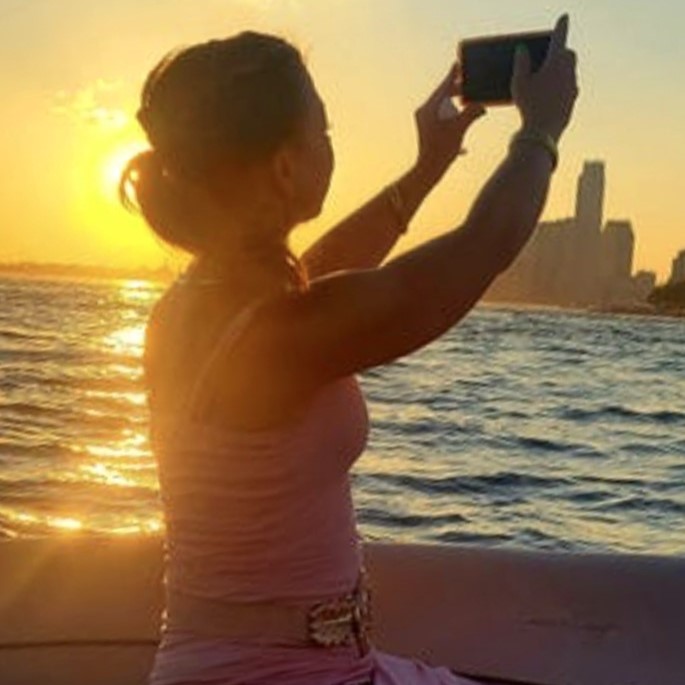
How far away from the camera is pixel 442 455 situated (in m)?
13.9

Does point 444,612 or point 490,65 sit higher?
point 490,65

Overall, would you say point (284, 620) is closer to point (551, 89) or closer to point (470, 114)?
point (551, 89)

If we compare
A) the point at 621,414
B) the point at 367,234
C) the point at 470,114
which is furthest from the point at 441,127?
the point at 621,414

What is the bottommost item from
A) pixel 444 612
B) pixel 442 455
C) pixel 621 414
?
pixel 621 414

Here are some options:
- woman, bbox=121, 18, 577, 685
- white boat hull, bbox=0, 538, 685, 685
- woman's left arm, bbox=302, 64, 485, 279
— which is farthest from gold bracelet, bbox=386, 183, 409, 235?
white boat hull, bbox=0, 538, 685, 685

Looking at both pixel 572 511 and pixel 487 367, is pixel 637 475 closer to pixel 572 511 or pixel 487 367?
pixel 572 511

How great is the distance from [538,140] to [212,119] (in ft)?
1.50

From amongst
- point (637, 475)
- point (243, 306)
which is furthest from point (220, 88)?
point (637, 475)

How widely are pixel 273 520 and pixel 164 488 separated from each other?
0.20 metres

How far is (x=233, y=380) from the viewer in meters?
2.31

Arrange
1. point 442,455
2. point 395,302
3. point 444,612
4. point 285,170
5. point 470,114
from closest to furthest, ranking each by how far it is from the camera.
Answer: point 395,302
point 285,170
point 470,114
point 444,612
point 442,455

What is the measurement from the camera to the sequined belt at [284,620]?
2.40 meters

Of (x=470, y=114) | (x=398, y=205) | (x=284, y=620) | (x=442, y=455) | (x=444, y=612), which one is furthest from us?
(x=442, y=455)

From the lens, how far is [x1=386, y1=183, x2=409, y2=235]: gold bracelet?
3.12 meters
